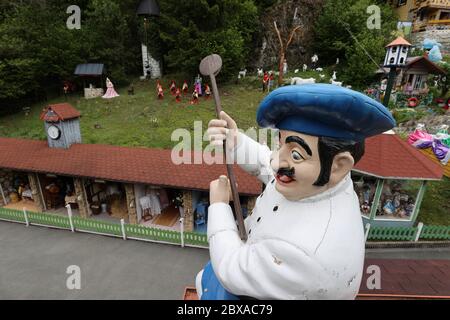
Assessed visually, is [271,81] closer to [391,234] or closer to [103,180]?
[391,234]

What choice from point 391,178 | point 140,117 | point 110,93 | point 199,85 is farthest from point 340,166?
point 110,93

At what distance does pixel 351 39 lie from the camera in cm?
2175

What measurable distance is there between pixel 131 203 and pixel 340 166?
8268 millimetres

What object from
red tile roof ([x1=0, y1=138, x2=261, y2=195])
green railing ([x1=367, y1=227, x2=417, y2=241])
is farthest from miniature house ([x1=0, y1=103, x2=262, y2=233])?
→ green railing ([x1=367, y1=227, x2=417, y2=241])

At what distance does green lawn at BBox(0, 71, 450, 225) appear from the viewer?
14.1m

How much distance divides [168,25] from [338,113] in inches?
795

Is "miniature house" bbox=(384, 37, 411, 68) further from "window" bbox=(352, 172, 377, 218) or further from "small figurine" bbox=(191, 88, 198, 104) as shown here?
"small figurine" bbox=(191, 88, 198, 104)

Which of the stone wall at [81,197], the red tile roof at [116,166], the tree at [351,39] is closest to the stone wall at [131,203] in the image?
the red tile roof at [116,166]

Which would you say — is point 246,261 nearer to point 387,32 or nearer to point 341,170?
point 341,170

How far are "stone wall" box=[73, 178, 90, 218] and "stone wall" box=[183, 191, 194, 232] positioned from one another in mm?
3687

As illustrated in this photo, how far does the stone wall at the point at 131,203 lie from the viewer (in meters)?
8.85

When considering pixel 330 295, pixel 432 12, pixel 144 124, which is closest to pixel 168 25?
pixel 144 124

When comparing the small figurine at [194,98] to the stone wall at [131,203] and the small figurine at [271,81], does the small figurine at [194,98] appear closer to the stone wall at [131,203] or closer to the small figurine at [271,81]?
the small figurine at [271,81]

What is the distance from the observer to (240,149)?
260cm
